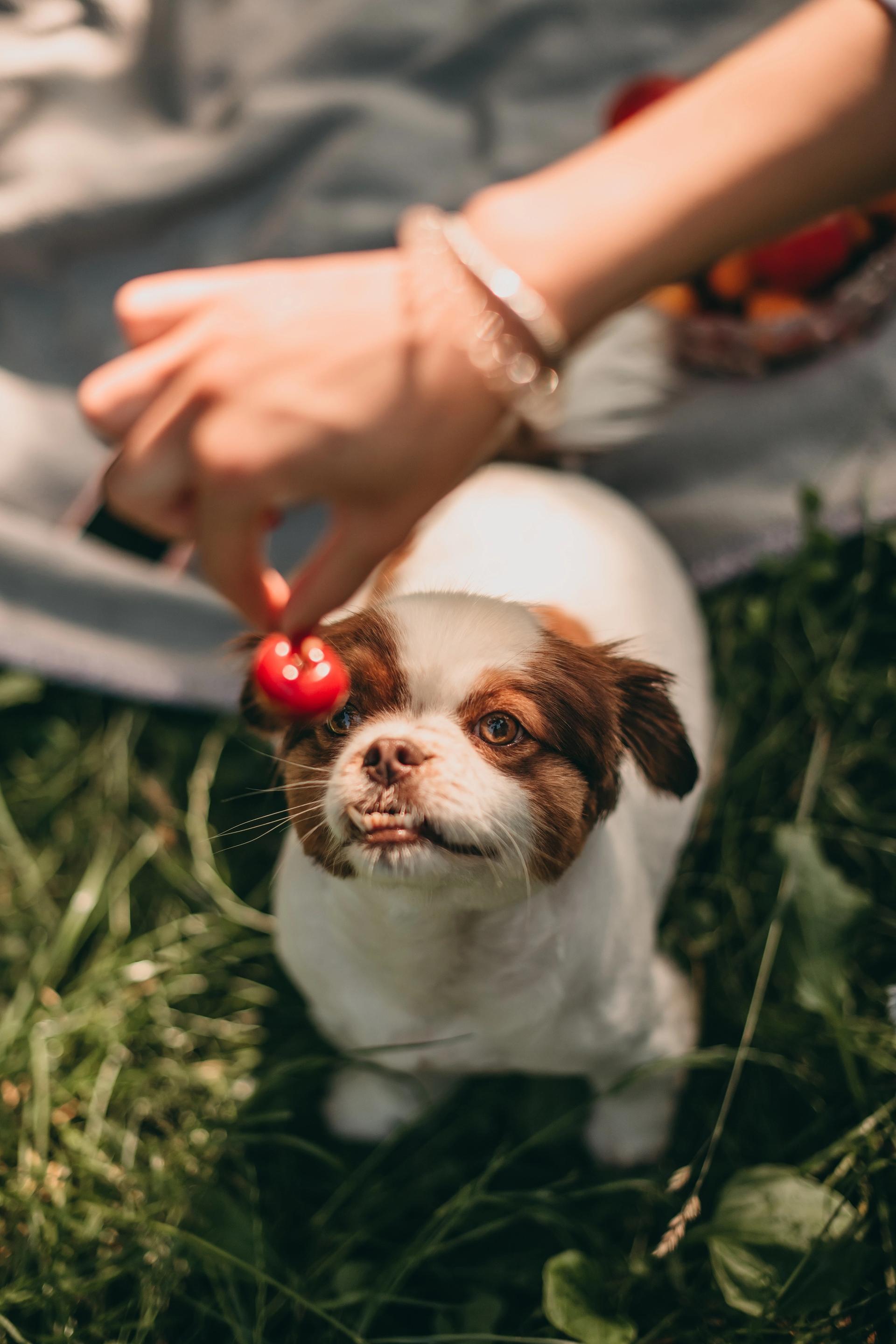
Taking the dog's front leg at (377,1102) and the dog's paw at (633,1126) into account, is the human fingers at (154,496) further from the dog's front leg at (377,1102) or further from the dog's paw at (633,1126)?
the dog's paw at (633,1126)

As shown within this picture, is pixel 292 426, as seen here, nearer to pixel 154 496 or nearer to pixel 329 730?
pixel 154 496

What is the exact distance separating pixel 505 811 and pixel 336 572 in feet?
1.39

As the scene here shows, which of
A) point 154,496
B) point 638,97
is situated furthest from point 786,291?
point 154,496

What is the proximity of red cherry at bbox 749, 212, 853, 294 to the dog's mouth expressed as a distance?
1.57m

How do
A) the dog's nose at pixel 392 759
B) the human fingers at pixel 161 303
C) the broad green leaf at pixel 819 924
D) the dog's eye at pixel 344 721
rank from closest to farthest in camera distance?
the dog's nose at pixel 392 759 < the dog's eye at pixel 344 721 < the human fingers at pixel 161 303 < the broad green leaf at pixel 819 924

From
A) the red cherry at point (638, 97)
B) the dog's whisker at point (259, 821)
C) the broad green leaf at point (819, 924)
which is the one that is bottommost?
the broad green leaf at point (819, 924)

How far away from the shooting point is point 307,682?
1.06 meters

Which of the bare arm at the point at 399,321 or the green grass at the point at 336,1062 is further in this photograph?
the green grass at the point at 336,1062

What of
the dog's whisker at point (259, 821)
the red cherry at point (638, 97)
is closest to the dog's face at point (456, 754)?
the dog's whisker at point (259, 821)

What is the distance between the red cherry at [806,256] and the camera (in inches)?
80.3

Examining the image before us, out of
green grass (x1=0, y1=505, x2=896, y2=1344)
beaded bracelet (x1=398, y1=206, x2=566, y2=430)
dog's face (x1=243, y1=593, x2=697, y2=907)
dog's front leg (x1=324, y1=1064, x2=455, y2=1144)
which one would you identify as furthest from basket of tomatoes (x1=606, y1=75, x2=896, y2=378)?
dog's front leg (x1=324, y1=1064, x2=455, y2=1144)

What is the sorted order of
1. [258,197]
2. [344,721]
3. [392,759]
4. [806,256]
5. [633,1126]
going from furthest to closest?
[258,197] → [806,256] → [633,1126] → [344,721] → [392,759]

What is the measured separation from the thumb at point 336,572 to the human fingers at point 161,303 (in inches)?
16.1

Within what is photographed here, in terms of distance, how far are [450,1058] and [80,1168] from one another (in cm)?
80
